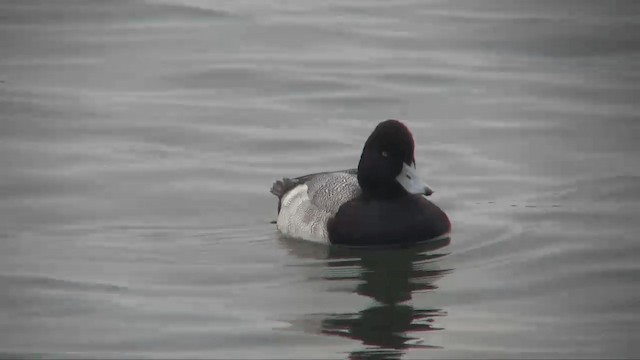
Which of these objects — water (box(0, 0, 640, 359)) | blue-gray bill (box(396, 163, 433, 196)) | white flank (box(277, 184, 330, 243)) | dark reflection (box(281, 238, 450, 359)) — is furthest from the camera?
white flank (box(277, 184, 330, 243))

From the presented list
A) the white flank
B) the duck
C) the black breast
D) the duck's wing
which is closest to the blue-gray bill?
the duck

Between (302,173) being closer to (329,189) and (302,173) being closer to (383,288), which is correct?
(329,189)

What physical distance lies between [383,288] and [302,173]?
13.7ft

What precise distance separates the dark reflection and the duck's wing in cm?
40

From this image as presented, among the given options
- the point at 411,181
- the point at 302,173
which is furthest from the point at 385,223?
the point at 302,173

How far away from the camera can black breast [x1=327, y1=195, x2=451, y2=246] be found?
12688mm

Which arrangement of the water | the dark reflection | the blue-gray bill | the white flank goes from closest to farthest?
the dark reflection, the water, the blue-gray bill, the white flank

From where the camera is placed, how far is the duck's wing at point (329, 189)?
13.1 meters

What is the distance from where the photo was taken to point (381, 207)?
12812 mm

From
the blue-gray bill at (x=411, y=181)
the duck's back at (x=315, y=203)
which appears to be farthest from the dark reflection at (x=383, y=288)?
the blue-gray bill at (x=411, y=181)

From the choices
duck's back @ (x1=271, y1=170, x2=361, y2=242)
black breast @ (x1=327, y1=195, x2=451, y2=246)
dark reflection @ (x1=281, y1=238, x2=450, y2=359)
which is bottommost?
dark reflection @ (x1=281, y1=238, x2=450, y2=359)

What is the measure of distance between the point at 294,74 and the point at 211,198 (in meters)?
7.48

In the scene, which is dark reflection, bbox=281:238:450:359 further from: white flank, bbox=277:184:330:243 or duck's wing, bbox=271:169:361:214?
duck's wing, bbox=271:169:361:214

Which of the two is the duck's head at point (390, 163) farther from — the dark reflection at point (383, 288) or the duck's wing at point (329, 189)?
the dark reflection at point (383, 288)
